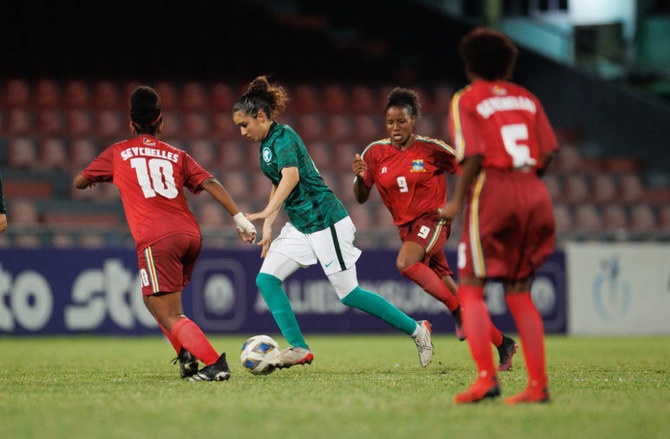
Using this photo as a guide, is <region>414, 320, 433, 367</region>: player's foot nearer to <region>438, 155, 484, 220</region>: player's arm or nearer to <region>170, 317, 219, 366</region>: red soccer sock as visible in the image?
<region>170, 317, 219, 366</region>: red soccer sock

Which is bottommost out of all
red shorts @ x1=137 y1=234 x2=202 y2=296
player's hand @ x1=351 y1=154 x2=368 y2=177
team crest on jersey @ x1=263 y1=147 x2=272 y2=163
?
red shorts @ x1=137 y1=234 x2=202 y2=296

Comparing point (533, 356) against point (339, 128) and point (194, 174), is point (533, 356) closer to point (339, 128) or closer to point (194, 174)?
point (194, 174)

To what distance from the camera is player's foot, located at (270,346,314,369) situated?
267 inches

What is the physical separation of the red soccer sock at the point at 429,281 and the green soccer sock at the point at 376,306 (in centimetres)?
38

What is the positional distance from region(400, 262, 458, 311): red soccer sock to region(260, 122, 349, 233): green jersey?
2.62ft

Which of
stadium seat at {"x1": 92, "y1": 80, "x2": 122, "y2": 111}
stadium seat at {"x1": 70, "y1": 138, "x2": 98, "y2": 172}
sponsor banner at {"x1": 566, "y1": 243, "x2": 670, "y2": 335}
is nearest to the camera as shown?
sponsor banner at {"x1": 566, "y1": 243, "x2": 670, "y2": 335}

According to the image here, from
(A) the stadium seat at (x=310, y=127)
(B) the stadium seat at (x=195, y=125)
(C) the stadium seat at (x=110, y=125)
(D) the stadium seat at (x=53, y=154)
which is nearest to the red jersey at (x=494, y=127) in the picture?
(D) the stadium seat at (x=53, y=154)

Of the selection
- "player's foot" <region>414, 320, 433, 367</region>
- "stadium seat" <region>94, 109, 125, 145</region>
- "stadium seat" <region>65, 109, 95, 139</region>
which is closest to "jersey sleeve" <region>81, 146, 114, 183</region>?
"player's foot" <region>414, 320, 433, 367</region>

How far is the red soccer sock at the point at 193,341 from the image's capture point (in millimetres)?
6328

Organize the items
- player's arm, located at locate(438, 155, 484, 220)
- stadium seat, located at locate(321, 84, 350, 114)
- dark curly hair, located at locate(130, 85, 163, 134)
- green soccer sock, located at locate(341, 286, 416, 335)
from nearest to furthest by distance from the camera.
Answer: player's arm, located at locate(438, 155, 484, 220) < dark curly hair, located at locate(130, 85, 163, 134) < green soccer sock, located at locate(341, 286, 416, 335) < stadium seat, located at locate(321, 84, 350, 114)

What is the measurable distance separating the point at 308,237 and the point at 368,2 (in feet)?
47.6

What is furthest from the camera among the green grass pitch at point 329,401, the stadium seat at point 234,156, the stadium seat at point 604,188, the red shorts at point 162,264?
the stadium seat at point 604,188

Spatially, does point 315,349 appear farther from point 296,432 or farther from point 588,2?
point 588,2

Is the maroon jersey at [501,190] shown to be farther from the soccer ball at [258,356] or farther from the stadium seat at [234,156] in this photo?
the stadium seat at [234,156]
